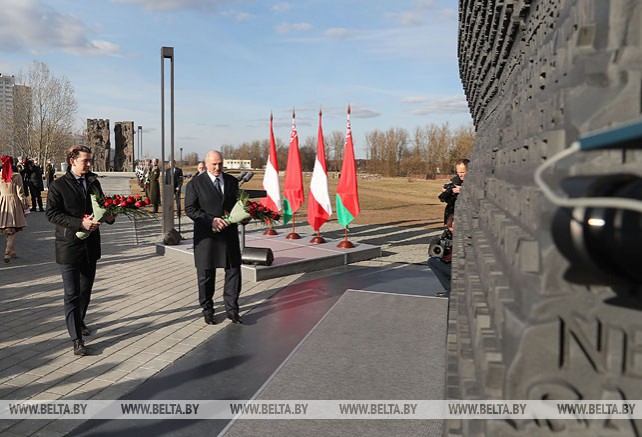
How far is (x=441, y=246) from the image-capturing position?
5.98 metres

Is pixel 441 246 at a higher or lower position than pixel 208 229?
lower

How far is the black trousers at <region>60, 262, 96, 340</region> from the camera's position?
4871 mm

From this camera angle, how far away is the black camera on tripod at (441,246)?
19.5 ft

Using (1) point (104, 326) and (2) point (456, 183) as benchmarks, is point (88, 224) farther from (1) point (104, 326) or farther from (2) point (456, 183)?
(2) point (456, 183)

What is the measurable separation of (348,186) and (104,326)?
6.19 metres

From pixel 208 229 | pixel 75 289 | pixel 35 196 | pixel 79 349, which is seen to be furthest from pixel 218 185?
pixel 35 196

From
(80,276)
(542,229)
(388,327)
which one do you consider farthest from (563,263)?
(388,327)

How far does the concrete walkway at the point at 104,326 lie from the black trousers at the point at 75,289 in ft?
0.97

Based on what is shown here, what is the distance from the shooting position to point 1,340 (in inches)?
209

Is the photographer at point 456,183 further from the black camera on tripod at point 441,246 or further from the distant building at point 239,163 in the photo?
the distant building at point 239,163

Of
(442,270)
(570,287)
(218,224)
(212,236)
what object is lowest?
(442,270)

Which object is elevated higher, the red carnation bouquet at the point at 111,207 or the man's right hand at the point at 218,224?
the red carnation bouquet at the point at 111,207

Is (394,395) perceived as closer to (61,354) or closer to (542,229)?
(61,354)

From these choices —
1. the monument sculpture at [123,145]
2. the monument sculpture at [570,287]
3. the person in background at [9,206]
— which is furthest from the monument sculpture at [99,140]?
the monument sculpture at [570,287]
